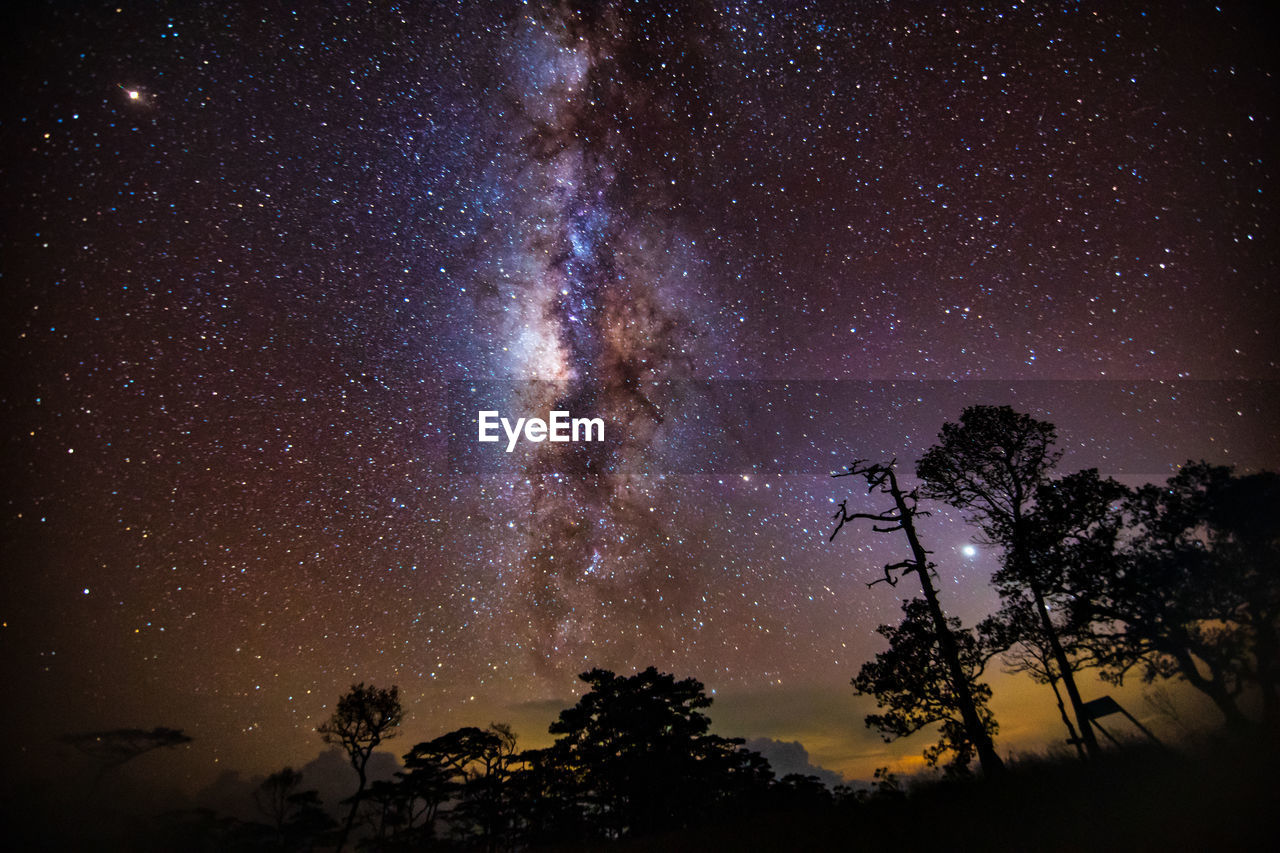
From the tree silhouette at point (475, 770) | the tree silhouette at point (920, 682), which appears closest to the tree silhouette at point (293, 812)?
the tree silhouette at point (475, 770)

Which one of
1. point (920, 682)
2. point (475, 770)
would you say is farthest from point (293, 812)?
point (920, 682)

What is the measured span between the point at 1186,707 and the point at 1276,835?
8.94 metres

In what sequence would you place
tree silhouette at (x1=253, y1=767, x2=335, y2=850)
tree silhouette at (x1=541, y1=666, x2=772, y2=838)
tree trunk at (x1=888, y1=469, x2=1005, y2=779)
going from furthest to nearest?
tree silhouette at (x1=253, y1=767, x2=335, y2=850)
tree silhouette at (x1=541, y1=666, x2=772, y2=838)
tree trunk at (x1=888, y1=469, x2=1005, y2=779)

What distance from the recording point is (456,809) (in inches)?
1911

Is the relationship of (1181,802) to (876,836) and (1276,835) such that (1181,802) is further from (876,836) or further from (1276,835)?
(876,836)

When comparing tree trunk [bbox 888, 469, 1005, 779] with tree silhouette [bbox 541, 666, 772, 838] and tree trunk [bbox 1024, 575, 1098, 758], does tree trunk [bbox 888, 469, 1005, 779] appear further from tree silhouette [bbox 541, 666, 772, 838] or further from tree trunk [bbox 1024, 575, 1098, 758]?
tree silhouette [bbox 541, 666, 772, 838]

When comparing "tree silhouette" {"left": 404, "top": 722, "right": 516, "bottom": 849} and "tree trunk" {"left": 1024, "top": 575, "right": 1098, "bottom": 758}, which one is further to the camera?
"tree silhouette" {"left": 404, "top": 722, "right": 516, "bottom": 849}

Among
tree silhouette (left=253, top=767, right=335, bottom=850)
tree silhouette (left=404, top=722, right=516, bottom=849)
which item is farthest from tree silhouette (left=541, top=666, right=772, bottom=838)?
tree silhouette (left=253, top=767, right=335, bottom=850)

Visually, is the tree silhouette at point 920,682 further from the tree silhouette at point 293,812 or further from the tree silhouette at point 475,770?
the tree silhouette at point 293,812

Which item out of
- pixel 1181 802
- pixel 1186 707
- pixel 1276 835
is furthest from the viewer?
pixel 1186 707

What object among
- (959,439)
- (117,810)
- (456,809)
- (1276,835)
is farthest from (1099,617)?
(117,810)

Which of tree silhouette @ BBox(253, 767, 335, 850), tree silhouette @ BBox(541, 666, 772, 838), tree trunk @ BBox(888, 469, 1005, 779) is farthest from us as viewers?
tree silhouette @ BBox(253, 767, 335, 850)

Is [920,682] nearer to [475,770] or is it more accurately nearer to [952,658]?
[952,658]

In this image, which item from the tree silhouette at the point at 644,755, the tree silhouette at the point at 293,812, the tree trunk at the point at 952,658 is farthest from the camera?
the tree silhouette at the point at 293,812
